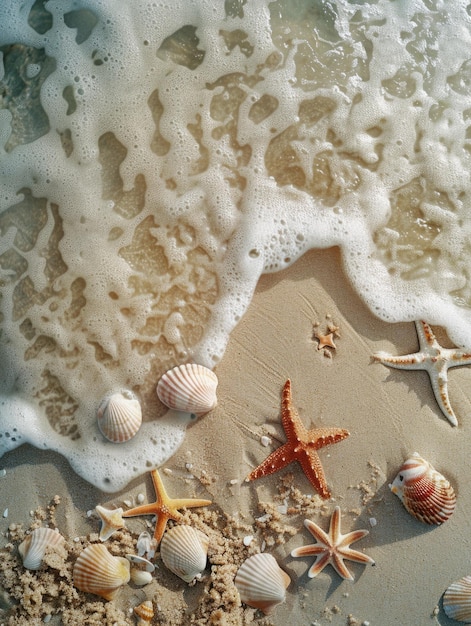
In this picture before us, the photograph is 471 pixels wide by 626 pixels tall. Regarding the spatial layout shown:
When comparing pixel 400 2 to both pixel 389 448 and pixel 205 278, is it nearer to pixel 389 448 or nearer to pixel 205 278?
pixel 205 278

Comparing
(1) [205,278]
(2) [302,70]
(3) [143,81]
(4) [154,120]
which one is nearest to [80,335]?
(1) [205,278]

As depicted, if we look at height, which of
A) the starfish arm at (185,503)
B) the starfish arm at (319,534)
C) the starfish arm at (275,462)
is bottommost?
the starfish arm at (319,534)

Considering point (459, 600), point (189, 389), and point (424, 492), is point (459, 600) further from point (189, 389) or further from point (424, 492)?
point (189, 389)

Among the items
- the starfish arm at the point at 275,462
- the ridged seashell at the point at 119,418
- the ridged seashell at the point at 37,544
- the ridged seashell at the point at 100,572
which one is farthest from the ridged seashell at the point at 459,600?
the ridged seashell at the point at 37,544

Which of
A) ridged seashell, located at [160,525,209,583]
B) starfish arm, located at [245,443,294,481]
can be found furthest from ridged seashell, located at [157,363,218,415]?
ridged seashell, located at [160,525,209,583]

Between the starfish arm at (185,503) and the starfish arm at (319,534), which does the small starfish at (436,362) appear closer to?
the starfish arm at (319,534)
